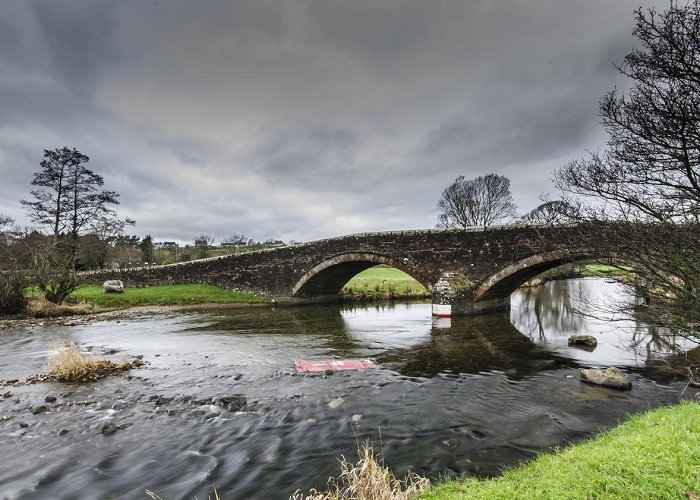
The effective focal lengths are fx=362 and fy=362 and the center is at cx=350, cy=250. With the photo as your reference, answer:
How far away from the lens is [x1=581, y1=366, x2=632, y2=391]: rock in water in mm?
9172

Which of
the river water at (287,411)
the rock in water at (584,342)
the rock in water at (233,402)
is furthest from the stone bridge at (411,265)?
the rock in water at (233,402)

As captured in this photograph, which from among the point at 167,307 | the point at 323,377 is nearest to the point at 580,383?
the point at 323,377

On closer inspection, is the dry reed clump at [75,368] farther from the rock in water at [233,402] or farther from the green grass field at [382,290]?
the green grass field at [382,290]

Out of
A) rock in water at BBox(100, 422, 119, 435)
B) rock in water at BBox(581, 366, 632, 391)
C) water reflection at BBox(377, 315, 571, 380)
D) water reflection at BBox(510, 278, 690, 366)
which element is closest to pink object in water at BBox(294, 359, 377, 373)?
water reflection at BBox(377, 315, 571, 380)

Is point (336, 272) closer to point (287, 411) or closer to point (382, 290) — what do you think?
point (382, 290)

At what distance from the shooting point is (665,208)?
858 centimetres

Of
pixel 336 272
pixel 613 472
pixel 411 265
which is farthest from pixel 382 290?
pixel 613 472

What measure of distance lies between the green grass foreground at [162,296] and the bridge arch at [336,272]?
12.5 feet

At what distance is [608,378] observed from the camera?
9398mm

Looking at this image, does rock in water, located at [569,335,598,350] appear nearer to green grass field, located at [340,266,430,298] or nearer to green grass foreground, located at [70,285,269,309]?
green grass field, located at [340,266,430,298]

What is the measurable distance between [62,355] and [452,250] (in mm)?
19530

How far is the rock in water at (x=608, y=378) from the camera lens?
30.1ft

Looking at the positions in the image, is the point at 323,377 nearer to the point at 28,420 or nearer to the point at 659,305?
the point at 28,420

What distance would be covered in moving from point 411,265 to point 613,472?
67.1ft
